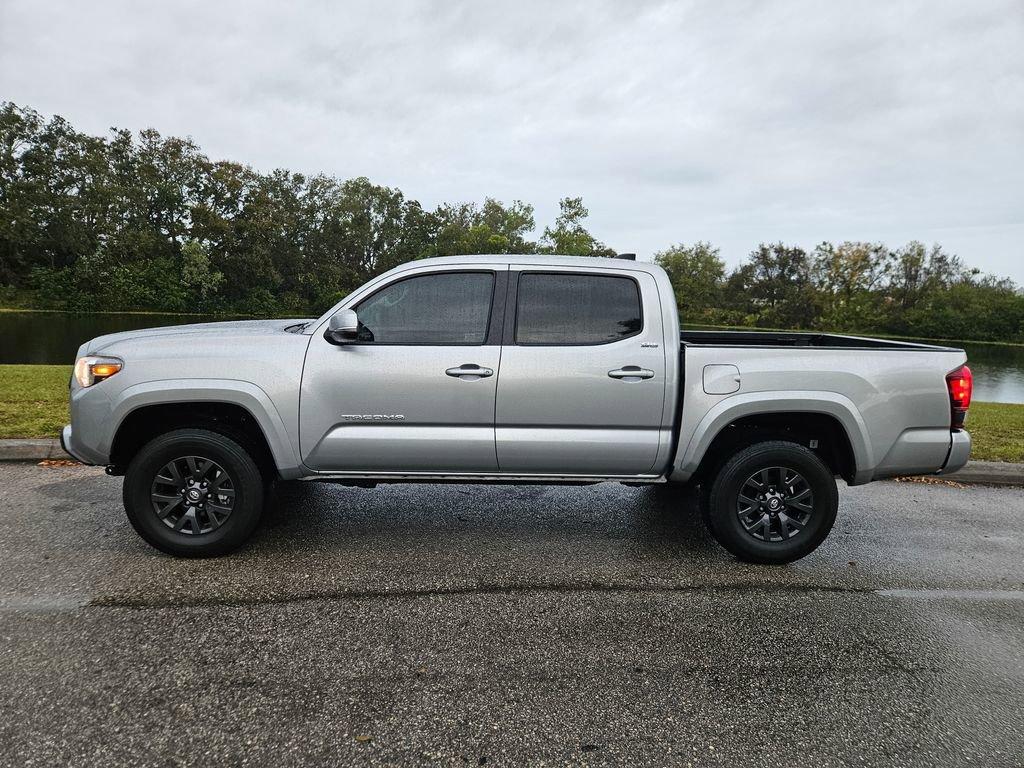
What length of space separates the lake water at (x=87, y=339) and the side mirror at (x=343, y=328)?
17.1m

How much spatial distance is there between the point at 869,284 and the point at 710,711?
70069mm

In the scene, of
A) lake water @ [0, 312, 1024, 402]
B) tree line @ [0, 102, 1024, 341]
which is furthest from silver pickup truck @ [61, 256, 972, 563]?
tree line @ [0, 102, 1024, 341]

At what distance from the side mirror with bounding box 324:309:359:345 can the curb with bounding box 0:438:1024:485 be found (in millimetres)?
3869

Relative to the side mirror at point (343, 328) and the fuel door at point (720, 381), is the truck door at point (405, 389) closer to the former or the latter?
the side mirror at point (343, 328)

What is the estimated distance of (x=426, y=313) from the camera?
400 cm

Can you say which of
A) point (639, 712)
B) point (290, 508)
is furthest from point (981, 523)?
point (290, 508)

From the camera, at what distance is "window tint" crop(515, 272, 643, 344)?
13.1 feet

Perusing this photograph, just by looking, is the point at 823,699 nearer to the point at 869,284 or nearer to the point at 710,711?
the point at 710,711

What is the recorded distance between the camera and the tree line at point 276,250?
162 feet

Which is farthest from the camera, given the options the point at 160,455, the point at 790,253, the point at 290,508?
the point at 790,253

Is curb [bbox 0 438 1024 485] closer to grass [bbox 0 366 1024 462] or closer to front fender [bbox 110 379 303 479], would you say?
grass [bbox 0 366 1024 462]

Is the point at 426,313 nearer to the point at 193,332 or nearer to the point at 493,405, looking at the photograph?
the point at 493,405

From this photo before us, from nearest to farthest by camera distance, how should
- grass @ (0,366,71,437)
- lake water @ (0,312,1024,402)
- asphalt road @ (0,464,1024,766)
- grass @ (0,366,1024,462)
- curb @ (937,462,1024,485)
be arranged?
asphalt road @ (0,464,1024,766) → curb @ (937,462,1024,485) → grass @ (0,366,71,437) → grass @ (0,366,1024,462) → lake water @ (0,312,1024,402)

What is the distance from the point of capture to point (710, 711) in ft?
8.46
